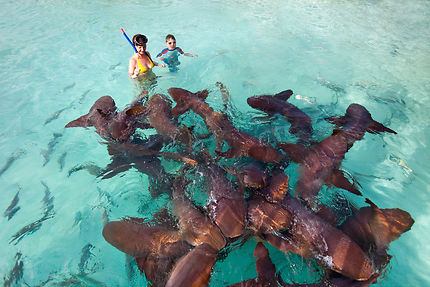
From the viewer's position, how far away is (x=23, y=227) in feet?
11.2

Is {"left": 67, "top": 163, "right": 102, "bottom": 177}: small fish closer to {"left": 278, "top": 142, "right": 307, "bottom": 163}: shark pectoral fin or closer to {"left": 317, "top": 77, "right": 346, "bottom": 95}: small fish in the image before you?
{"left": 278, "top": 142, "right": 307, "bottom": 163}: shark pectoral fin

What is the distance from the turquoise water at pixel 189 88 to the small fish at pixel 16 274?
3cm

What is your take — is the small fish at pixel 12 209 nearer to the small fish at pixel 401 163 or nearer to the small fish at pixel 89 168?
the small fish at pixel 89 168

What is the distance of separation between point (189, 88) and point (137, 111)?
9.12ft

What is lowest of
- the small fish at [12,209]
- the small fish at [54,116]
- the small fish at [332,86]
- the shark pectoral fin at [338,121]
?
the small fish at [12,209]

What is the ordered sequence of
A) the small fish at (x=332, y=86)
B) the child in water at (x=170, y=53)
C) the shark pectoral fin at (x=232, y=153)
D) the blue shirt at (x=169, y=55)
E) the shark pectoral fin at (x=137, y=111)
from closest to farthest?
the shark pectoral fin at (x=232, y=153) < the shark pectoral fin at (x=137, y=111) < the small fish at (x=332, y=86) < the child in water at (x=170, y=53) < the blue shirt at (x=169, y=55)

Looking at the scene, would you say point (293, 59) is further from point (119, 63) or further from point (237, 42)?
point (119, 63)

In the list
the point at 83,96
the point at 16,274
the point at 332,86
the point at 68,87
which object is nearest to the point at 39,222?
the point at 16,274

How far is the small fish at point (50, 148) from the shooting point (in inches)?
180

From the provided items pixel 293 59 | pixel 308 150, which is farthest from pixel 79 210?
pixel 293 59

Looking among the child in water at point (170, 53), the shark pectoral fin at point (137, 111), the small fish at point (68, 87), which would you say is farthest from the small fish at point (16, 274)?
the child in water at point (170, 53)

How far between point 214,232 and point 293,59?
719cm

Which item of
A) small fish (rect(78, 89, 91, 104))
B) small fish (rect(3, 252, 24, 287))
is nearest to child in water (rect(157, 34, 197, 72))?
small fish (rect(78, 89, 91, 104))

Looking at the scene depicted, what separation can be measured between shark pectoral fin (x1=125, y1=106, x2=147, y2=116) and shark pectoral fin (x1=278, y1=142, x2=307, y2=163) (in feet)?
7.98
